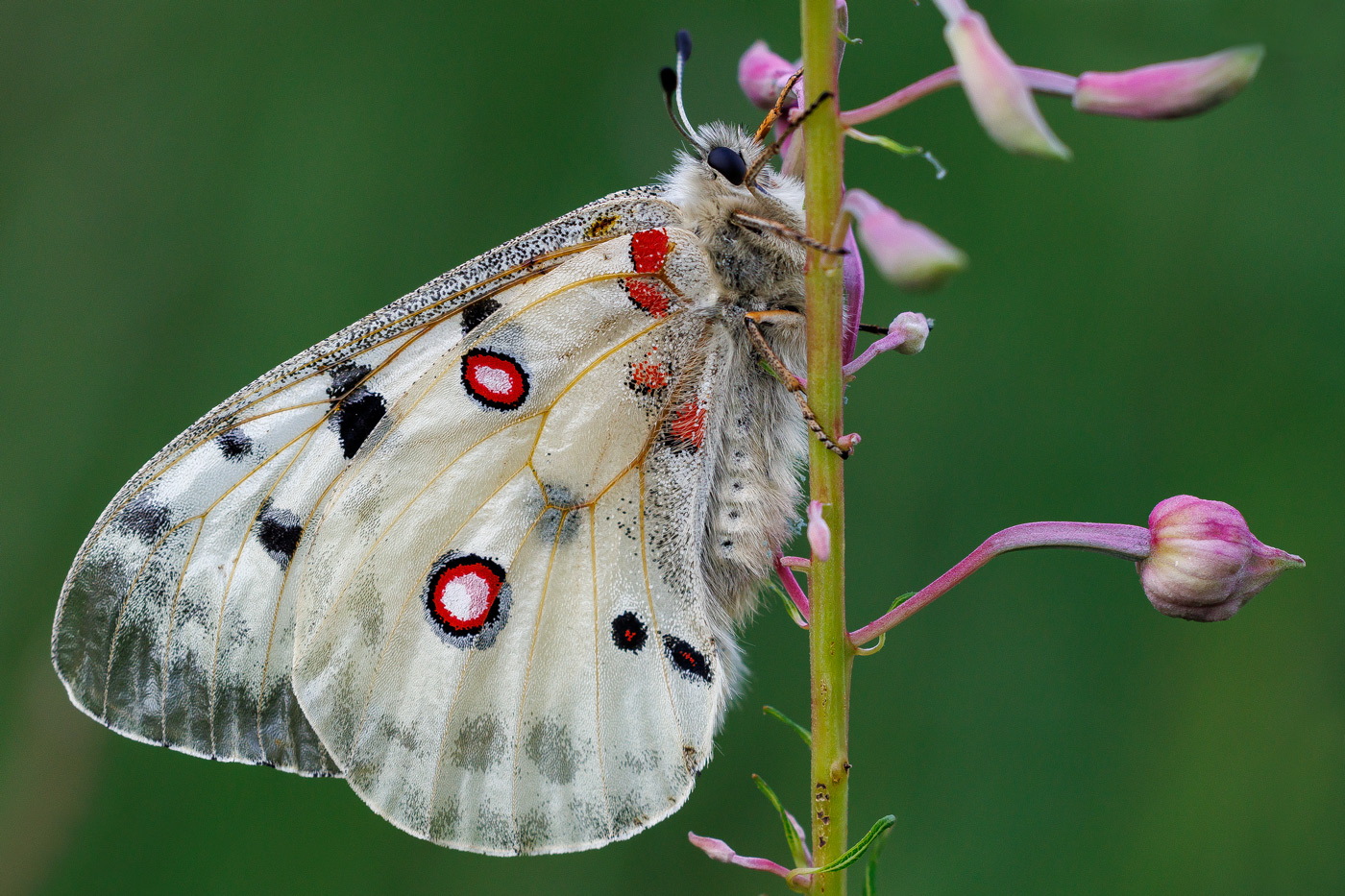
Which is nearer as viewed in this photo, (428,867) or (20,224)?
(428,867)

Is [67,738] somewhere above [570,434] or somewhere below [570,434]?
below

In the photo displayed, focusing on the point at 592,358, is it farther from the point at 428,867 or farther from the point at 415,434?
Answer: the point at 428,867

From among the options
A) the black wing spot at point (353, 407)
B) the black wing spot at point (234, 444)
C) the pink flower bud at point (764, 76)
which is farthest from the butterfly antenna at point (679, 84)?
the black wing spot at point (234, 444)

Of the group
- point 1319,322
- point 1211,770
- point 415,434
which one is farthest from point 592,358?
point 1319,322

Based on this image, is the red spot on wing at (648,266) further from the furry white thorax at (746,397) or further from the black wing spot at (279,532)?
the black wing spot at (279,532)

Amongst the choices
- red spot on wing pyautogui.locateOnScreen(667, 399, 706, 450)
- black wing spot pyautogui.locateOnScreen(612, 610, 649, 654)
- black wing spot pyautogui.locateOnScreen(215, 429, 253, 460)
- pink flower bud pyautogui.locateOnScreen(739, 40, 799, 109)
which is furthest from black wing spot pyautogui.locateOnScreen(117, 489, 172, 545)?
pink flower bud pyautogui.locateOnScreen(739, 40, 799, 109)

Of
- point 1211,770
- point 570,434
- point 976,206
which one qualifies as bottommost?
point 1211,770
